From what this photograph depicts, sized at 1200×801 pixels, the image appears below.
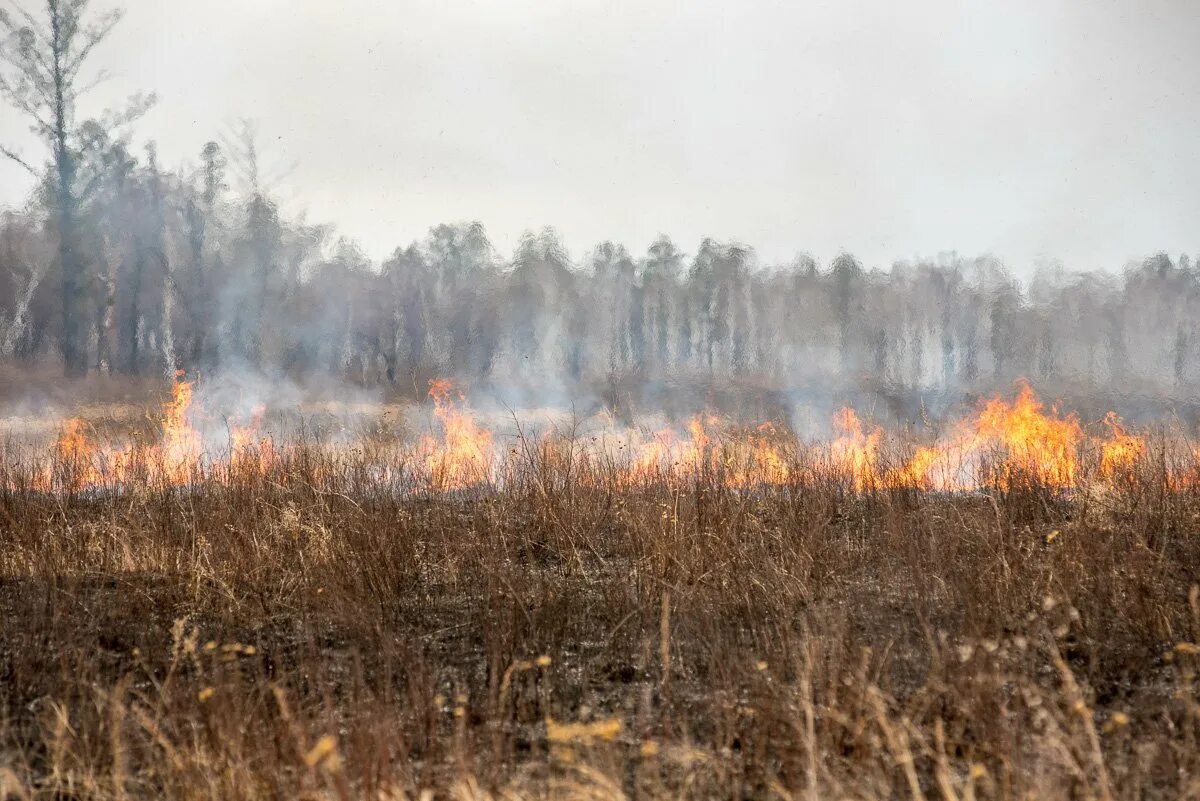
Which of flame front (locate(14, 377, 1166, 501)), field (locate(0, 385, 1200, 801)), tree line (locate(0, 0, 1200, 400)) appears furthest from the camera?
tree line (locate(0, 0, 1200, 400))

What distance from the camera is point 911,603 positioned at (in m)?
5.21

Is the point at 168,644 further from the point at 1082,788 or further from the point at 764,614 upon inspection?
the point at 1082,788

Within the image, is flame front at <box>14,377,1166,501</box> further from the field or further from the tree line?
the tree line

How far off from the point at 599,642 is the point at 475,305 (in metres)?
36.3

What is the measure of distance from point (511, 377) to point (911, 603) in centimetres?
3619

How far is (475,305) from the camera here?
133ft

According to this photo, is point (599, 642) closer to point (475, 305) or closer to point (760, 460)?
point (760, 460)

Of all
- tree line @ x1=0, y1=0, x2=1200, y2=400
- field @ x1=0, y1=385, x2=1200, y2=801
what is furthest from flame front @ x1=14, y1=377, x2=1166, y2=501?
tree line @ x1=0, y1=0, x2=1200, y2=400

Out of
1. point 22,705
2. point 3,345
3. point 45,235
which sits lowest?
point 22,705

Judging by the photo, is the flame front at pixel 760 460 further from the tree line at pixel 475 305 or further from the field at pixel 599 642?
the tree line at pixel 475 305

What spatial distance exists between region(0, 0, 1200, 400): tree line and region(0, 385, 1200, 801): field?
18.6 metres

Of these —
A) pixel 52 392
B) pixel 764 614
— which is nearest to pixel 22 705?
pixel 764 614

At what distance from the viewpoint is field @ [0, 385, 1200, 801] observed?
306 centimetres

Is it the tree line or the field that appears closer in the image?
→ the field
